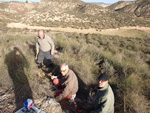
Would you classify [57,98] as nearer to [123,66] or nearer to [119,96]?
[119,96]

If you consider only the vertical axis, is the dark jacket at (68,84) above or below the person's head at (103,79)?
below

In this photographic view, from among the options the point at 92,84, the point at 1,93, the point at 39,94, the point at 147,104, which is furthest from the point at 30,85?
the point at 147,104

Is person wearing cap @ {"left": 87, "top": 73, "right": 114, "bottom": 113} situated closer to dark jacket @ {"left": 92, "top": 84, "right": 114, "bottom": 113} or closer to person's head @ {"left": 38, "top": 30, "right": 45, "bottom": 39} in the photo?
dark jacket @ {"left": 92, "top": 84, "right": 114, "bottom": 113}

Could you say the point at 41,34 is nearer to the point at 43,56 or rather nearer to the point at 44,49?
the point at 44,49

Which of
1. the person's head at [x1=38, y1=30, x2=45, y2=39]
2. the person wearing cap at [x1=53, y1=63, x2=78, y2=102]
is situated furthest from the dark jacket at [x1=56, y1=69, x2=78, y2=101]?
the person's head at [x1=38, y1=30, x2=45, y2=39]

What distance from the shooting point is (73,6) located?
50.9 m

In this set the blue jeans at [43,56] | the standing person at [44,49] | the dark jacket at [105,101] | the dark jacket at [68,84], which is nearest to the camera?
the dark jacket at [105,101]

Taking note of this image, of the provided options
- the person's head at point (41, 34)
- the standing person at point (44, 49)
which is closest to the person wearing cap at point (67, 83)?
the standing person at point (44, 49)

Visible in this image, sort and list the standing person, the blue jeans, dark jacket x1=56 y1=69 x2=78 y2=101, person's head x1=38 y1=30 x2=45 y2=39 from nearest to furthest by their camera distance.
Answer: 1. dark jacket x1=56 y1=69 x2=78 y2=101
2. person's head x1=38 y1=30 x2=45 y2=39
3. the standing person
4. the blue jeans

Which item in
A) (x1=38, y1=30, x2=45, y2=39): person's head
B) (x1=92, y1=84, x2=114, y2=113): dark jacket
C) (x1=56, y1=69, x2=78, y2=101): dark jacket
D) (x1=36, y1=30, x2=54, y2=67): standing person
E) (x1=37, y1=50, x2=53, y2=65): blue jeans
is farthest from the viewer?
(x1=37, y1=50, x2=53, y2=65): blue jeans

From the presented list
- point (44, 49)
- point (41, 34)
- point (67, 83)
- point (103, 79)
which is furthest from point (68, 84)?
point (41, 34)

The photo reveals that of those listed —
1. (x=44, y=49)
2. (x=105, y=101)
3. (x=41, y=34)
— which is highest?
(x=41, y=34)

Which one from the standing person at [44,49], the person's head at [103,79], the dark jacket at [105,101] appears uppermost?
the standing person at [44,49]

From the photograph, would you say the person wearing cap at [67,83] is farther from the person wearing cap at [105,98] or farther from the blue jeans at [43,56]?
the blue jeans at [43,56]
